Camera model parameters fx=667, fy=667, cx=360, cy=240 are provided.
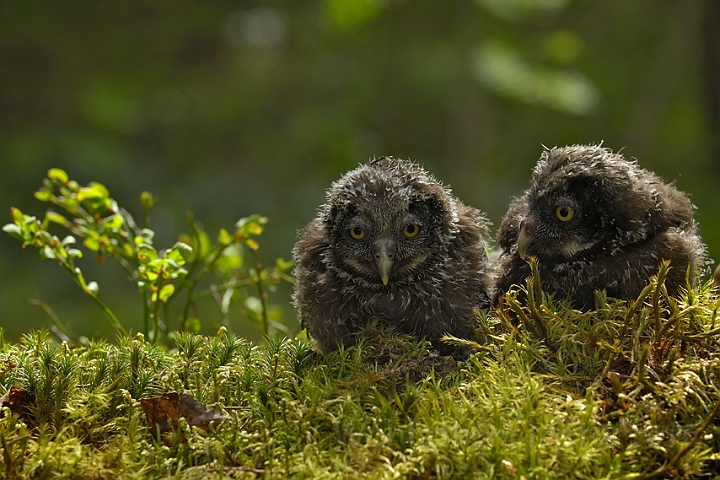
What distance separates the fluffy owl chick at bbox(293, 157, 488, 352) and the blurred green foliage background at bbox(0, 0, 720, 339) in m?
5.08

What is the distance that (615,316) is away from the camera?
2.13 metres

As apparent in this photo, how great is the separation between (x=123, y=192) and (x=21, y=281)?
1.94 metres

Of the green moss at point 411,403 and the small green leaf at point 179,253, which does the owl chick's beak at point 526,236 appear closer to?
the green moss at point 411,403

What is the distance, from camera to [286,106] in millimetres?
11227

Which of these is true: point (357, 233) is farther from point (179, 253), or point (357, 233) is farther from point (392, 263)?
point (179, 253)

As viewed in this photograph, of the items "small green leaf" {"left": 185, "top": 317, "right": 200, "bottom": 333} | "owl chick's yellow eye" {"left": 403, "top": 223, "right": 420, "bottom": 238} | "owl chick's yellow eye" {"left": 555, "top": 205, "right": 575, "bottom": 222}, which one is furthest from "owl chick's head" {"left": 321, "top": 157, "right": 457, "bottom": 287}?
"small green leaf" {"left": 185, "top": 317, "right": 200, "bottom": 333}

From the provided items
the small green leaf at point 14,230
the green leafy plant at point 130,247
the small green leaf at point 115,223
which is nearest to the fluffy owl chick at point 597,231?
the green leafy plant at point 130,247

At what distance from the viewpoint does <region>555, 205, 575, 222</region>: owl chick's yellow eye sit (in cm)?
244

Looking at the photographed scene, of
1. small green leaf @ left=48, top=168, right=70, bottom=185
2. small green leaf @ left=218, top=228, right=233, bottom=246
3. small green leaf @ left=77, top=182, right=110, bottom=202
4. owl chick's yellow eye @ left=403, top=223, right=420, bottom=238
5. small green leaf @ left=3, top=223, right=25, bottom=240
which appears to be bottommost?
small green leaf @ left=3, top=223, right=25, bottom=240

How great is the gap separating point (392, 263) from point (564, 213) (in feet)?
2.16

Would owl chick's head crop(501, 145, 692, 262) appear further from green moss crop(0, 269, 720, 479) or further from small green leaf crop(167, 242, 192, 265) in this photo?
small green leaf crop(167, 242, 192, 265)

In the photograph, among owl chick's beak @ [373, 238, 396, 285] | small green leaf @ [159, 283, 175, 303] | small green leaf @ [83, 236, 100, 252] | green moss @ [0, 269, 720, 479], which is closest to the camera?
green moss @ [0, 269, 720, 479]

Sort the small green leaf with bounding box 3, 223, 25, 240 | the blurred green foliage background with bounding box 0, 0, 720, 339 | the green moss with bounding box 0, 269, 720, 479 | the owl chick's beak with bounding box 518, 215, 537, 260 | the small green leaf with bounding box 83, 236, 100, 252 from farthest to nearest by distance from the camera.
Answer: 1. the blurred green foliage background with bounding box 0, 0, 720, 339
2. the small green leaf with bounding box 83, 236, 100, 252
3. the small green leaf with bounding box 3, 223, 25, 240
4. the owl chick's beak with bounding box 518, 215, 537, 260
5. the green moss with bounding box 0, 269, 720, 479

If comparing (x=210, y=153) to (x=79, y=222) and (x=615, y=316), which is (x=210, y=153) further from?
(x=615, y=316)
